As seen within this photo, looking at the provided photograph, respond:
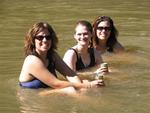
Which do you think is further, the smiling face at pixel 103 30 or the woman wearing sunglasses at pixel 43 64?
the smiling face at pixel 103 30

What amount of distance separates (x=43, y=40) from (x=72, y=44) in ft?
14.3

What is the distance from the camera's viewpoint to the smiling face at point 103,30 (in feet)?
32.8

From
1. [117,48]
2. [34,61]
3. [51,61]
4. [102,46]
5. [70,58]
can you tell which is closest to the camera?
[34,61]

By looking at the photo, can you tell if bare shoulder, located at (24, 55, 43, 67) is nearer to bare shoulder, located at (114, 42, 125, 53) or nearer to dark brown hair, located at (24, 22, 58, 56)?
dark brown hair, located at (24, 22, 58, 56)

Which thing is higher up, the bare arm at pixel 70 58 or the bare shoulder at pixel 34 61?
the bare shoulder at pixel 34 61

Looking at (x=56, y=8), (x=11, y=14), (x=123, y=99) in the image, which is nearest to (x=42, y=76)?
(x=123, y=99)

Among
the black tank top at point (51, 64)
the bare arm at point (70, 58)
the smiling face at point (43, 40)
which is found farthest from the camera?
the bare arm at point (70, 58)

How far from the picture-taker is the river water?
25.6 feet

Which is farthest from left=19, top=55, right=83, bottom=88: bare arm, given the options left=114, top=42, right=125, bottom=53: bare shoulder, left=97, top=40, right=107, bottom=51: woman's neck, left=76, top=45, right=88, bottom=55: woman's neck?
left=114, top=42, right=125, bottom=53: bare shoulder

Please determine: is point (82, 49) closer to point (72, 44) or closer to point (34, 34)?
point (34, 34)

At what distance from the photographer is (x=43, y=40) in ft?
25.3

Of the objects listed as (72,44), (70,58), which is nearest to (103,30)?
(70,58)

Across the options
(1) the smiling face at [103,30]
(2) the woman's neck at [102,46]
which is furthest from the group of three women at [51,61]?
(2) the woman's neck at [102,46]

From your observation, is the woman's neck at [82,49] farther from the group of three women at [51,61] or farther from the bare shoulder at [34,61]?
the bare shoulder at [34,61]
